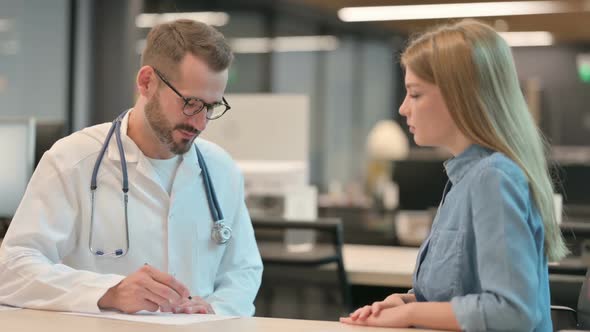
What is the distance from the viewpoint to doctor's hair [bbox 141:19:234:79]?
2.42 meters

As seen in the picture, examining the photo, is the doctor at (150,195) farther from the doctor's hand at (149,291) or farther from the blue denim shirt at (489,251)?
the blue denim shirt at (489,251)

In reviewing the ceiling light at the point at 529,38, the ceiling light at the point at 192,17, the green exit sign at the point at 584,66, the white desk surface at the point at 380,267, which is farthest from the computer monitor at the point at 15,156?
the green exit sign at the point at 584,66

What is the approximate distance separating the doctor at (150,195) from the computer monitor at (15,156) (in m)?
1.10

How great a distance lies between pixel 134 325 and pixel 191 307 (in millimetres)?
300

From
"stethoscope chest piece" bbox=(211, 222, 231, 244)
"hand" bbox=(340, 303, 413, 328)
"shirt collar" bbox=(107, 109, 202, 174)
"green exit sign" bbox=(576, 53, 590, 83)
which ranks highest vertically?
"green exit sign" bbox=(576, 53, 590, 83)

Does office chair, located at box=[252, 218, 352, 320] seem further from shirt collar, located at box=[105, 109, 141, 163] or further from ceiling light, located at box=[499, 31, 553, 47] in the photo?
ceiling light, located at box=[499, 31, 553, 47]

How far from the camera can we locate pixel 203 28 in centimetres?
247

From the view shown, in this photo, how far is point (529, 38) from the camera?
13.8 metres

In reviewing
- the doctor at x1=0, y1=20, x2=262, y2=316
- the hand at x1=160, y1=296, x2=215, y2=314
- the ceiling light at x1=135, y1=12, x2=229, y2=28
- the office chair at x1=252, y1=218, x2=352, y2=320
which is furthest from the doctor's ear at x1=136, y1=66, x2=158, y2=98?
the ceiling light at x1=135, y1=12, x2=229, y2=28

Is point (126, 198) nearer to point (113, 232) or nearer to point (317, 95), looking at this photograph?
point (113, 232)

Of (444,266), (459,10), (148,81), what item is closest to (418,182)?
(459,10)

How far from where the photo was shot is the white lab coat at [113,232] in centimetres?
223

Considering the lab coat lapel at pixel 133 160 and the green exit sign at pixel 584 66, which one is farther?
the green exit sign at pixel 584 66

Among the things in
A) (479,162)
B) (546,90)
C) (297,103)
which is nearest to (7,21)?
(297,103)
